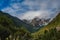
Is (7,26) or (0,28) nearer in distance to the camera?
(0,28)

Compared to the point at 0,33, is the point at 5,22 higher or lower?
higher

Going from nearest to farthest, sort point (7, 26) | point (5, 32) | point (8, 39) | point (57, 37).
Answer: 1. point (8, 39)
2. point (5, 32)
3. point (7, 26)
4. point (57, 37)

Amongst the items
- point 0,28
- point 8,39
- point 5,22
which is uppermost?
point 5,22

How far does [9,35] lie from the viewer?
156 metres

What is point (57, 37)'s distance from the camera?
646 ft

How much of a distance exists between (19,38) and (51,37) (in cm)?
4342

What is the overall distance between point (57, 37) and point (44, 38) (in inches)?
701

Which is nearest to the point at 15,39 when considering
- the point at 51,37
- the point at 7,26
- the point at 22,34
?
the point at 22,34

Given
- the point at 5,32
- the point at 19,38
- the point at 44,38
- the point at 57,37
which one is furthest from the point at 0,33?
the point at 57,37

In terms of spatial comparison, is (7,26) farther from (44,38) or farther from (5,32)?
(44,38)

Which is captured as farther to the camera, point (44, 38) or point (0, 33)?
point (44, 38)

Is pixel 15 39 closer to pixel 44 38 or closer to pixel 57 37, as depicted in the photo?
pixel 44 38

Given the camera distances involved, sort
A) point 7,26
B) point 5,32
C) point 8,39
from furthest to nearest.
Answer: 1. point 7,26
2. point 5,32
3. point 8,39

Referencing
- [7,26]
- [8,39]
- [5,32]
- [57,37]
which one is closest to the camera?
[8,39]
